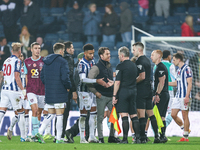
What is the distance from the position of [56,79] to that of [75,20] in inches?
362

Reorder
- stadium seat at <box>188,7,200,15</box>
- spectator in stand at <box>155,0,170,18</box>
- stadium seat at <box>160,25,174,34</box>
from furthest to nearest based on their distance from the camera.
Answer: stadium seat at <box>188,7,200,15</box>, spectator in stand at <box>155,0,170,18</box>, stadium seat at <box>160,25,174,34</box>

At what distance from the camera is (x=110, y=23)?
623 inches

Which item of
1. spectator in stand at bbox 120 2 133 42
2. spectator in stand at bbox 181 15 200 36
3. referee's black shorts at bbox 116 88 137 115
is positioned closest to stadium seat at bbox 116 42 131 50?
spectator in stand at bbox 120 2 133 42

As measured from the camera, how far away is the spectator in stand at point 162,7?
56.2ft

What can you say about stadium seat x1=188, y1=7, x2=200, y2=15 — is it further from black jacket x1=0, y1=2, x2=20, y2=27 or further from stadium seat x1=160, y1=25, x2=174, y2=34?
black jacket x1=0, y1=2, x2=20, y2=27

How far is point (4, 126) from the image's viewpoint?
37.5 ft

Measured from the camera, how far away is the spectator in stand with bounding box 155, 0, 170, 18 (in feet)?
56.2

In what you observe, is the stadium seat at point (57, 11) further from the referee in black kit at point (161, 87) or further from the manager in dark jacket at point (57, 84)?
the manager in dark jacket at point (57, 84)

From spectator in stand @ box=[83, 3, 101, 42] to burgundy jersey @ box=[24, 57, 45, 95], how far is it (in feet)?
27.1

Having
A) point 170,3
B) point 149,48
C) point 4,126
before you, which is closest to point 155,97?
point 4,126

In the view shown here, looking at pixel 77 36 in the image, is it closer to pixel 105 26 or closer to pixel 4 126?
pixel 105 26

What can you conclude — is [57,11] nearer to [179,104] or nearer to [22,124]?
[179,104]

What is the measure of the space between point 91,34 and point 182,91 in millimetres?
7834

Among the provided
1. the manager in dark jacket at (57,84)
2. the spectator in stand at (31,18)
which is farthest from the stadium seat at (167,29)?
the manager in dark jacket at (57,84)
